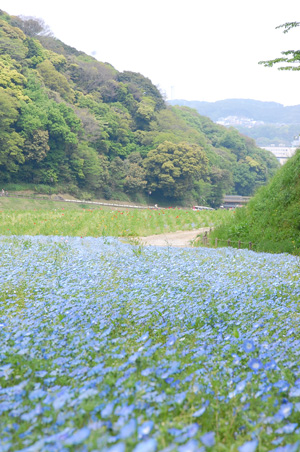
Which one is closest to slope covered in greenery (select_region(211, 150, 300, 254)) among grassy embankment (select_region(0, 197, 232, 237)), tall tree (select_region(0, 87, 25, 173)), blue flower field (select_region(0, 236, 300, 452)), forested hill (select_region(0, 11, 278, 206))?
grassy embankment (select_region(0, 197, 232, 237))

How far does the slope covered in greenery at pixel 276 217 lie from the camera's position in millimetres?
12508

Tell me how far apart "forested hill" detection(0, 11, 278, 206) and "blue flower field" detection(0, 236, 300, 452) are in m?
35.0

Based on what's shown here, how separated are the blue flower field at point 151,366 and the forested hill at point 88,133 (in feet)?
115

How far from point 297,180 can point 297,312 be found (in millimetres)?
9582

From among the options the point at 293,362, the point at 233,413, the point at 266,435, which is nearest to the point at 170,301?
the point at 293,362

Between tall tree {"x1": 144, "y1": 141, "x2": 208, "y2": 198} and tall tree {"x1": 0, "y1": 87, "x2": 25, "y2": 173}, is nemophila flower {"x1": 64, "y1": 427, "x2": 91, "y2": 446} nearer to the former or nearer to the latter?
tall tree {"x1": 0, "y1": 87, "x2": 25, "y2": 173}

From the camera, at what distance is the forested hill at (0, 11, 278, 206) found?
43.7 m

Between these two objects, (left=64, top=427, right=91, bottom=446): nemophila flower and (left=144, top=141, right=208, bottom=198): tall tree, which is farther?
(left=144, top=141, right=208, bottom=198): tall tree

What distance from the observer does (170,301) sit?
4637mm

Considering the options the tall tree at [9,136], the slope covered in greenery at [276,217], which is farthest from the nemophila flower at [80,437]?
the tall tree at [9,136]

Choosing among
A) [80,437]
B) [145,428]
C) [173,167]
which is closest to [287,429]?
[145,428]

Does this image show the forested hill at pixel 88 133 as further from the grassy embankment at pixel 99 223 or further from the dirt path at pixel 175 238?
the dirt path at pixel 175 238

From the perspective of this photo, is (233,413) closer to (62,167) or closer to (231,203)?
(62,167)

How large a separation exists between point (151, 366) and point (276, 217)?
1143 centimetres
